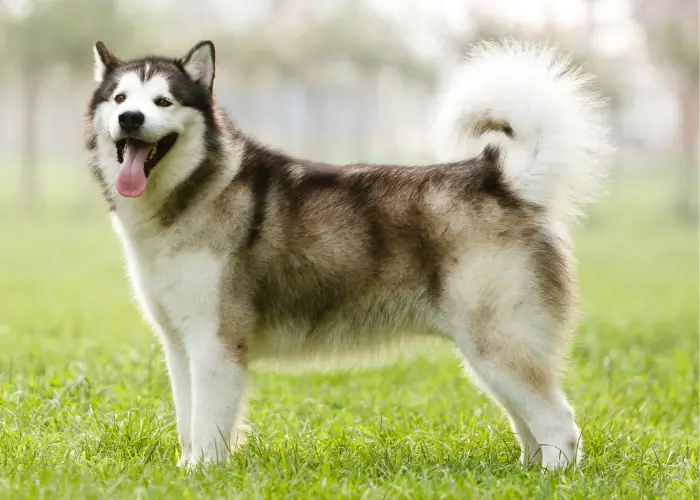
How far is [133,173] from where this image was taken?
4027 mm

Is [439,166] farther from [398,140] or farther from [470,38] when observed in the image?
[398,140]

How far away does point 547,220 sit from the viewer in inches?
164

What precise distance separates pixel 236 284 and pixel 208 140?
27.9 inches

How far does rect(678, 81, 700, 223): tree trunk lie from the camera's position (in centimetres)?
2223

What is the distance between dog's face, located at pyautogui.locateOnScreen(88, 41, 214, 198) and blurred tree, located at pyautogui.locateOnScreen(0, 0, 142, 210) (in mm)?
18066

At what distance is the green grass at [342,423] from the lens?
146 inches

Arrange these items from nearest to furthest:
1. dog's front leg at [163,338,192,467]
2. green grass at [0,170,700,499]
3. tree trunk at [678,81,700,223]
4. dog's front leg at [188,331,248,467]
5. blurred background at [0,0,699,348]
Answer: green grass at [0,170,700,499], dog's front leg at [188,331,248,467], dog's front leg at [163,338,192,467], blurred background at [0,0,699,348], tree trunk at [678,81,700,223]

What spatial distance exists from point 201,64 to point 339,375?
9.84ft

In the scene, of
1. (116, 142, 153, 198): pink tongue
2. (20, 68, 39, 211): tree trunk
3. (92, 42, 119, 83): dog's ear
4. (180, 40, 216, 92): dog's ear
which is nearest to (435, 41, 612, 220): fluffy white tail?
(180, 40, 216, 92): dog's ear

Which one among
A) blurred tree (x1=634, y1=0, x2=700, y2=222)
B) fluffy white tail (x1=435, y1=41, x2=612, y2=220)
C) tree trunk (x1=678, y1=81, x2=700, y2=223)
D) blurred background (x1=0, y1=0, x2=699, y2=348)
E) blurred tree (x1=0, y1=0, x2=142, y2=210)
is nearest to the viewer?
fluffy white tail (x1=435, y1=41, x2=612, y2=220)

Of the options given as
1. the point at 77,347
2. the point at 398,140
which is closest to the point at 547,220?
the point at 77,347

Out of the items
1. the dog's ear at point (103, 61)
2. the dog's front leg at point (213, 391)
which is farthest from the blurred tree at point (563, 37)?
the dog's front leg at point (213, 391)

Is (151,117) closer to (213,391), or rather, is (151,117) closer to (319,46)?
(213,391)

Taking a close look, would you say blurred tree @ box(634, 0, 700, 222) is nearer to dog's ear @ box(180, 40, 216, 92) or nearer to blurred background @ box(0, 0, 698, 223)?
blurred background @ box(0, 0, 698, 223)
